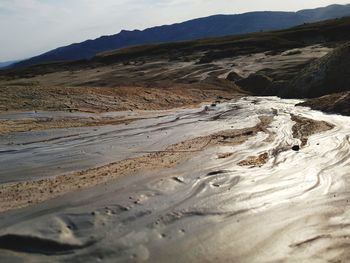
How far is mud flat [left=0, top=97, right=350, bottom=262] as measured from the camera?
5.37m

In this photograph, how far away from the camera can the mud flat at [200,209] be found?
211 inches

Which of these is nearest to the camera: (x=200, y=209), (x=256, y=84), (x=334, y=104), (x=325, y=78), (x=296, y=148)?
(x=200, y=209)

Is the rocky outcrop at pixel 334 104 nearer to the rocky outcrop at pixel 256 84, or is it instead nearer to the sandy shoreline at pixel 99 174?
the sandy shoreline at pixel 99 174

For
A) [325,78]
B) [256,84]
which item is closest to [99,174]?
[325,78]

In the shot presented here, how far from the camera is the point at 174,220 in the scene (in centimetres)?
632

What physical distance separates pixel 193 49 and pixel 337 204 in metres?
56.9

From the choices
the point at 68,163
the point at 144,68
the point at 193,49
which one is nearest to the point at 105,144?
the point at 68,163

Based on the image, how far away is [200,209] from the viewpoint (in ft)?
22.1

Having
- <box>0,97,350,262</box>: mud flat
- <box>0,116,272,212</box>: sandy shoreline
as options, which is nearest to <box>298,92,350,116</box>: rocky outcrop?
<box>0,97,350,262</box>: mud flat

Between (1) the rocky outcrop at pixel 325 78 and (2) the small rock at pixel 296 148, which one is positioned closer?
(2) the small rock at pixel 296 148

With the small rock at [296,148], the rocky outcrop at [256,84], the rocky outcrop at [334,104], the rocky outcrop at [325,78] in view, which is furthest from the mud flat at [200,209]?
the rocky outcrop at [256,84]

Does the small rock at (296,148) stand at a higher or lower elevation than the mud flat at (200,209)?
lower

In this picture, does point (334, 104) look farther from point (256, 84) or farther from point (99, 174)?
point (256, 84)

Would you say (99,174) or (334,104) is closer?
(99,174)
